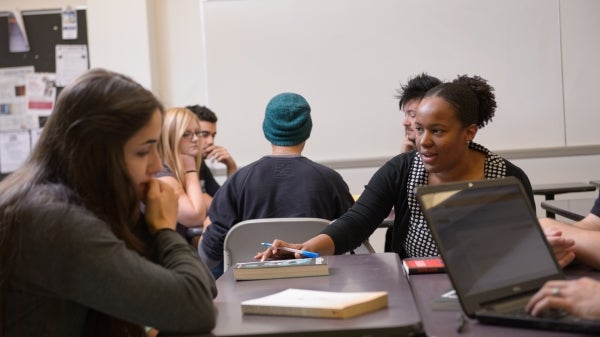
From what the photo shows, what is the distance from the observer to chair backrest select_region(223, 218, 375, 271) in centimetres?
248

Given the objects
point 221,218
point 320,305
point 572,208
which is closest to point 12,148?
point 221,218

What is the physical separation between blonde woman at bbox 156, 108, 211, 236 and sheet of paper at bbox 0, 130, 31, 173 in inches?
75.3

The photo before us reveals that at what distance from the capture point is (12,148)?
5.29 metres

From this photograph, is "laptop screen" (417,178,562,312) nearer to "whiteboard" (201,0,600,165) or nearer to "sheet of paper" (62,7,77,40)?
"whiteboard" (201,0,600,165)

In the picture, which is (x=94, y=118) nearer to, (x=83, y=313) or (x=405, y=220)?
(x=83, y=313)

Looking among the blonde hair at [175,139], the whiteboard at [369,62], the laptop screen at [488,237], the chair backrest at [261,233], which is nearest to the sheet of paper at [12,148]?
the whiteboard at [369,62]

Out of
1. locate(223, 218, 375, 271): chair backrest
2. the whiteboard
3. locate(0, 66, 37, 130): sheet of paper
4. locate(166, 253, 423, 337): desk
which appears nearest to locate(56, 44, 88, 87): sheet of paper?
locate(0, 66, 37, 130): sheet of paper

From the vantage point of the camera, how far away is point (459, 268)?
4.30 ft

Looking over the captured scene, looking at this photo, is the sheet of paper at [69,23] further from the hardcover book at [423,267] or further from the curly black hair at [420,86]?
the hardcover book at [423,267]

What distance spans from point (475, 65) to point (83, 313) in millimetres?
4081

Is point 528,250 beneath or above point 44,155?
beneath

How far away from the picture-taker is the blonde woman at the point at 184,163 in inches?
139

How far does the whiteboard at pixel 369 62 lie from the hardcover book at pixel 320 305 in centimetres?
375

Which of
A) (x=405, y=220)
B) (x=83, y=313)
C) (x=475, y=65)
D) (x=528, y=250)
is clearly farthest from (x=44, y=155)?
(x=475, y=65)
